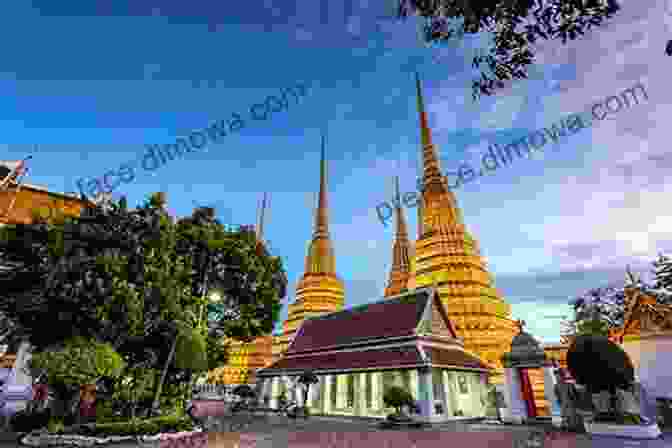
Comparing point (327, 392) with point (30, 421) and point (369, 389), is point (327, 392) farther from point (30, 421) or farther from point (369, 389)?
point (30, 421)

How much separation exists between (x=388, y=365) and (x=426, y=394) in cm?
250

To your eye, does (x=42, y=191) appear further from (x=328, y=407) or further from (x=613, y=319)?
(x=613, y=319)

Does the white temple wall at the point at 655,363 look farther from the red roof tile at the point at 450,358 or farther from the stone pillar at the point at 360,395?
the stone pillar at the point at 360,395

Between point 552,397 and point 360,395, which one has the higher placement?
point 552,397

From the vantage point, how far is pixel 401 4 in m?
3.90

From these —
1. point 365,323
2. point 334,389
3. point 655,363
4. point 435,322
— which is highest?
point 365,323

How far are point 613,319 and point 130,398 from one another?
129 ft

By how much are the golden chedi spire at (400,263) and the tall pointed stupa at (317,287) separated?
828 cm

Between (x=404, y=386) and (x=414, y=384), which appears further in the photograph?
(x=404, y=386)

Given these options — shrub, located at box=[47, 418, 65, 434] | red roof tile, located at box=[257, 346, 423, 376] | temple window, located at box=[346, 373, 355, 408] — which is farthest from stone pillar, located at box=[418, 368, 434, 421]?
shrub, located at box=[47, 418, 65, 434]

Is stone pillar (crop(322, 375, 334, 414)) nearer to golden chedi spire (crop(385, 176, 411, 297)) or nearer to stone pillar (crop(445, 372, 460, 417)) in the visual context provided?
stone pillar (crop(445, 372, 460, 417))

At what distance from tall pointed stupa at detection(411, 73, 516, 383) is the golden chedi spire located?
1530cm

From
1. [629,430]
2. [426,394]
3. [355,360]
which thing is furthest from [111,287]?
[629,430]

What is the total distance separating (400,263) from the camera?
5553 cm
